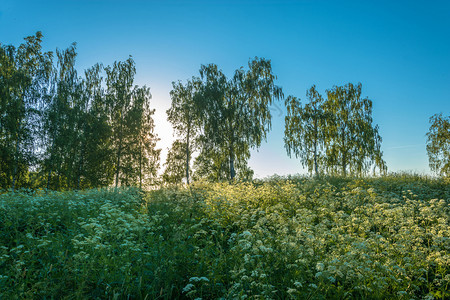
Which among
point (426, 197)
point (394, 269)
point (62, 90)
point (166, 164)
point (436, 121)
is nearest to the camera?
point (394, 269)

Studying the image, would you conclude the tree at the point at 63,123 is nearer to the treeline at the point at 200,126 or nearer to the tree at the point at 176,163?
the treeline at the point at 200,126

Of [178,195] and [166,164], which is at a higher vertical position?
[166,164]

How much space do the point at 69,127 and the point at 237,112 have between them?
1511 cm

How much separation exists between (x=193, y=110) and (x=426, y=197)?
20.4 m

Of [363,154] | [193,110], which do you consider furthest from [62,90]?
[363,154]

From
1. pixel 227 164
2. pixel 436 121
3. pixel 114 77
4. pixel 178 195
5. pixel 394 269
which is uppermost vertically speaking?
pixel 114 77

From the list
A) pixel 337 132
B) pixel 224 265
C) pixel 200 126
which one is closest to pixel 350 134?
pixel 337 132

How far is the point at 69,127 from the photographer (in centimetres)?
2225

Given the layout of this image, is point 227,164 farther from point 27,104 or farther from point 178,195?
point 27,104

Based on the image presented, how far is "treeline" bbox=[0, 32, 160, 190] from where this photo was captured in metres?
19.5

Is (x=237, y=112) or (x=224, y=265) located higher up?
(x=237, y=112)

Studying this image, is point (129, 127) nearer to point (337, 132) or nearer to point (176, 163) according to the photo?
point (176, 163)

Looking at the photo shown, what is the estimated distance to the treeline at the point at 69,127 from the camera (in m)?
19.5

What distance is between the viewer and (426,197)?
10.7 m
